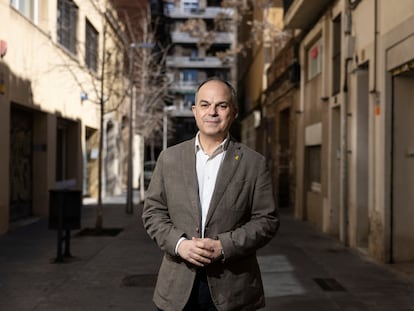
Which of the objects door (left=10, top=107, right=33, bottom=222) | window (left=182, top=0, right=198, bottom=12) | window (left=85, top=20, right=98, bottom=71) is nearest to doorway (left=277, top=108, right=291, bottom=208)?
window (left=85, top=20, right=98, bottom=71)

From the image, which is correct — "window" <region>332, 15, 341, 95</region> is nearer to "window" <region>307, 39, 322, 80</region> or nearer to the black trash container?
"window" <region>307, 39, 322, 80</region>

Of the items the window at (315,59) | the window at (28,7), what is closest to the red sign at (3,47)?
the window at (28,7)

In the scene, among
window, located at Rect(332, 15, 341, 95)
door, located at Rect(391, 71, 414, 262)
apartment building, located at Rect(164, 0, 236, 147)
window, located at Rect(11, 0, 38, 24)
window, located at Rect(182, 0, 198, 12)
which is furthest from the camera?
window, located at Rect(182, 0, 198, 12)

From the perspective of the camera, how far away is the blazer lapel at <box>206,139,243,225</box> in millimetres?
2797

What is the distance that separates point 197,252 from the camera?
2664 mm

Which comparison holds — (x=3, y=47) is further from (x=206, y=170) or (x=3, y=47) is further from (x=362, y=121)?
(x=206, y=170)

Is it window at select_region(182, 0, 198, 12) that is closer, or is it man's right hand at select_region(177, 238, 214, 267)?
man's right hand at select_region(177, 238, 214, 267)

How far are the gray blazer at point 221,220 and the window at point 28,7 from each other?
37.0ft

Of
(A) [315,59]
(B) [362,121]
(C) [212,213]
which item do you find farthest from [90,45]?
(C) [212,213]

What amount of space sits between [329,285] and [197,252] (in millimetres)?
5053

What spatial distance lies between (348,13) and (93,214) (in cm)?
974

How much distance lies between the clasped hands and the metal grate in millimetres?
4683

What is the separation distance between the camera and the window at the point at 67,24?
17.3 metres

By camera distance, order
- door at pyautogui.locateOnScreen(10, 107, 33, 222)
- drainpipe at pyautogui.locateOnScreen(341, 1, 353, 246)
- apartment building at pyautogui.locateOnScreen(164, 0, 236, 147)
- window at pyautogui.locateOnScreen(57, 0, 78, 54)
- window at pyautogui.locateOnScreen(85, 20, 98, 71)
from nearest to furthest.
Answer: drainpipe at pyautogui.locateOnScreen(341, 1, 353, 246) → door at pyautogui.locateOnScreen(10, 107, 33, 222) → window at pyautogui.locateOnScreen(57, 0, 78, 54) → window at pyautogui.locateOnScreen(85, 20, 98, 71) → apartment building at pyautogui.locateOnScreen(164, 0, 236, 147)
